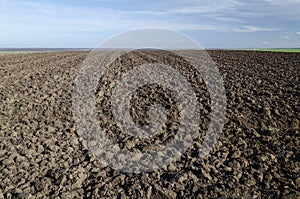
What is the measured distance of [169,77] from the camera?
648 inches

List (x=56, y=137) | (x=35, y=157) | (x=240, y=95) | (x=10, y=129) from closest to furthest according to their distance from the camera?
(x=35, y=157)
(x=56, y=137)
(x=10, y=129)
(x=240, y=95)

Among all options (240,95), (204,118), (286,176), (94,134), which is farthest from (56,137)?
(240,95)

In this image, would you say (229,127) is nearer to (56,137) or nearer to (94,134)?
(94,134)

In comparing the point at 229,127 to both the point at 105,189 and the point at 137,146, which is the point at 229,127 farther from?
the point at 105,189

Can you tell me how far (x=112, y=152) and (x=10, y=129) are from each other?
323cm

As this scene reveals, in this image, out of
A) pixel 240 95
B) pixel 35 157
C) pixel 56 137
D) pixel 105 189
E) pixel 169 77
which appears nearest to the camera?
pixel 105 189

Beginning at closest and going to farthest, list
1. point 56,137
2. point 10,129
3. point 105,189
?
point 105,189 → point 56,137 → point 10,129

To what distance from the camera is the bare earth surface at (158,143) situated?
6.45 m

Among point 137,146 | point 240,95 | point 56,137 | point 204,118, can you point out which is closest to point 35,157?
point 56,137

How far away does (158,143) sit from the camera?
8531mm

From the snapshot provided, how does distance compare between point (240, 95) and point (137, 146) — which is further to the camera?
point (240, 95)

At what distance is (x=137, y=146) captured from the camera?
8.40 m

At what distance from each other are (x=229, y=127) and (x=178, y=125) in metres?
1.21

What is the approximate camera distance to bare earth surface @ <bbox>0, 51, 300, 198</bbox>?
645 cm
